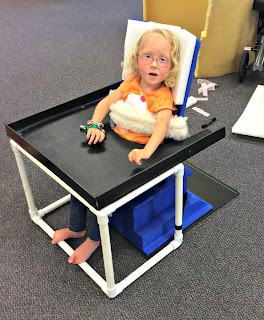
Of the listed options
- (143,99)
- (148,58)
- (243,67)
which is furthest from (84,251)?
(243,67)

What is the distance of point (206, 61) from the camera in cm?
240

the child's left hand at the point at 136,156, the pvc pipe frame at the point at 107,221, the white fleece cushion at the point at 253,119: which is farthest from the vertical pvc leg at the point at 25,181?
the white fleece cushion at the point at 253,119

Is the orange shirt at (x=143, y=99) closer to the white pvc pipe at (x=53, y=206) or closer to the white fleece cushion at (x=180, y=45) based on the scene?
the white fleece cushion at (x=180, y=45)

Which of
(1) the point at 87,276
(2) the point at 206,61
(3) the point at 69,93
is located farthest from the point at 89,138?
(2) the point at 206,61

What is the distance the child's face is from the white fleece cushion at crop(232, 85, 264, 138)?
85cm

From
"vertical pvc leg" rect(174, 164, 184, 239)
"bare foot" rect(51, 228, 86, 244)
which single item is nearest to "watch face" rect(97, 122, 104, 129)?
"vertical pvc leg" rect(174, 164, 184, 239)

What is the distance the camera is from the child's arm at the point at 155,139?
41.5 inches

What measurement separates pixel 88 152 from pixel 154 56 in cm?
37

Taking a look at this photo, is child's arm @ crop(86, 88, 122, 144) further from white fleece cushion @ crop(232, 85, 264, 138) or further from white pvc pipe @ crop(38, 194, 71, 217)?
white fleece cushion @ crop(232, 85, 264, 138)

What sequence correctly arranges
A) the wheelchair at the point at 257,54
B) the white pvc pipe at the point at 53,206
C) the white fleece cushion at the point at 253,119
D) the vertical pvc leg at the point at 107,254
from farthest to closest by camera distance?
the wheelchair at the point at 257,54
the white fleece cushion at the point at 253,119
the white pvc pipe at the point at 53,206
the vertical pvc leg at the point at 107,254

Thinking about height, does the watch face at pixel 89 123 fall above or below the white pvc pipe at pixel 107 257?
above

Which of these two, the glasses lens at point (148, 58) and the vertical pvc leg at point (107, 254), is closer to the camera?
the vertical pvc leg at point (107, 254)

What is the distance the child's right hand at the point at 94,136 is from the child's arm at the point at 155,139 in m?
0.17

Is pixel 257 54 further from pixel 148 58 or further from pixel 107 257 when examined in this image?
pixel 107 257
